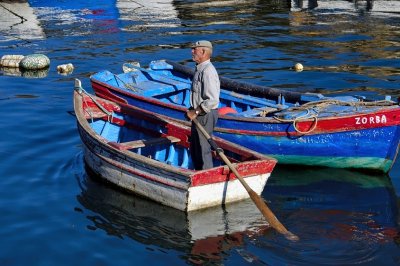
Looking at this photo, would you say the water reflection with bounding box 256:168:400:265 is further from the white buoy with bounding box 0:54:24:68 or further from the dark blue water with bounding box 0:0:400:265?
the white buoy with bounding box 0:54:24:68

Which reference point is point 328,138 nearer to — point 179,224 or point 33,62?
point 179,224

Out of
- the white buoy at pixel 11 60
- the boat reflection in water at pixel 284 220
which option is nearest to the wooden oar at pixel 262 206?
the boat reflection in water at pixel 284 220

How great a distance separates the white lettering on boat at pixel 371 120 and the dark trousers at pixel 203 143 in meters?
2.87

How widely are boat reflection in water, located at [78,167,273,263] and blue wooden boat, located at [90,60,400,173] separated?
1963 mm

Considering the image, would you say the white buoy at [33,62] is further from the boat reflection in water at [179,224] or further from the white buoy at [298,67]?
the boat reflection in water at [179,224]

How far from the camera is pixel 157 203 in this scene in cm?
1198

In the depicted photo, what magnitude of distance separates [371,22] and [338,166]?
17496 mm

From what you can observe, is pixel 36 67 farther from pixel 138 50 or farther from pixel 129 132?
pixel 129 132

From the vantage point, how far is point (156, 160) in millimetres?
11812

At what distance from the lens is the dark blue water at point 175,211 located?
10438 millimetres

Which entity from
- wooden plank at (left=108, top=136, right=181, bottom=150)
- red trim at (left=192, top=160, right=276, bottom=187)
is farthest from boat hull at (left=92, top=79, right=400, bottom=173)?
red trim at (left=192, top=160, right=276, bottom=187)

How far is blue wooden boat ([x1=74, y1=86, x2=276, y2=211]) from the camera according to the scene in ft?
36.9

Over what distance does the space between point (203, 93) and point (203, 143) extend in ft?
3.02

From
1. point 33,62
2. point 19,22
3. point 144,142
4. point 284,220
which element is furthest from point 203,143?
point 19,22
